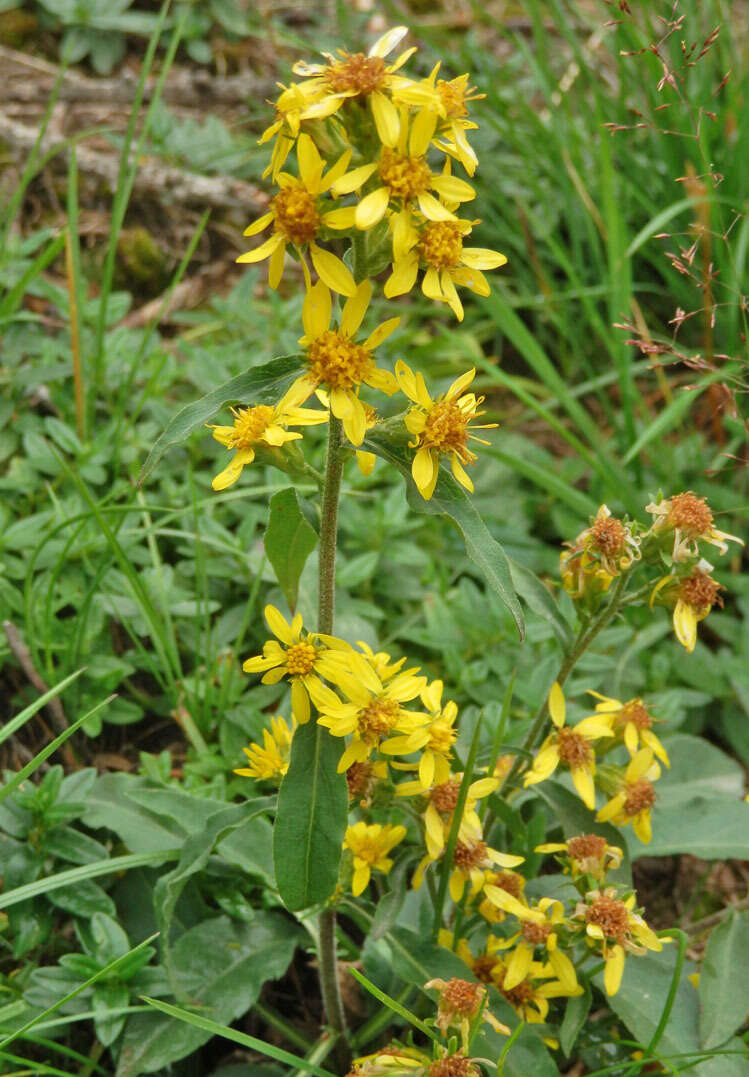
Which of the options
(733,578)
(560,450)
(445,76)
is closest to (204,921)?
(733,578)

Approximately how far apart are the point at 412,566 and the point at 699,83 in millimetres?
2215

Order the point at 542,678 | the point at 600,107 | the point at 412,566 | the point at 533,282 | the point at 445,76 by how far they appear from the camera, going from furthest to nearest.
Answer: the point at 445,76, the point at 533,282, the point at 600,107, the point at 412,566, the point at 542,678

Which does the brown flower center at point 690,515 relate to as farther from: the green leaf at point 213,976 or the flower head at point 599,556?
the green leaf at point 213,976

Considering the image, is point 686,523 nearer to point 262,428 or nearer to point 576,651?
point 576,651

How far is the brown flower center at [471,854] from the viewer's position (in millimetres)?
1569

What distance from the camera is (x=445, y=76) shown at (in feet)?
12.4

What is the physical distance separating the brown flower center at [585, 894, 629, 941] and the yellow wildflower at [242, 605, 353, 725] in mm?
564

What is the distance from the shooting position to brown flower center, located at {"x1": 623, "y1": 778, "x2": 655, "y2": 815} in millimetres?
1698

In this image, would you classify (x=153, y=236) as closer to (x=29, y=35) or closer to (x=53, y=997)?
(x=29, y=35)

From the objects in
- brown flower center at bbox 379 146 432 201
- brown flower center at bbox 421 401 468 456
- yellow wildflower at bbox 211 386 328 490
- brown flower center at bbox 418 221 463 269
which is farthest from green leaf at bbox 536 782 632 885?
brown flower center at bbox 379 146 432 201

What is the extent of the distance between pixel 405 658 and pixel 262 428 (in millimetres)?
386

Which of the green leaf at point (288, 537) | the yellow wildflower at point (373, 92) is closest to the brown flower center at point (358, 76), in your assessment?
the yellow wildflower at point (373, 92)

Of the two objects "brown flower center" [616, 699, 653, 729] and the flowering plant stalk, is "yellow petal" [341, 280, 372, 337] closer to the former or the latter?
the flowering plant stalk

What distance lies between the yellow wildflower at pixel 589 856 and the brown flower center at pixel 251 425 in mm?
824
